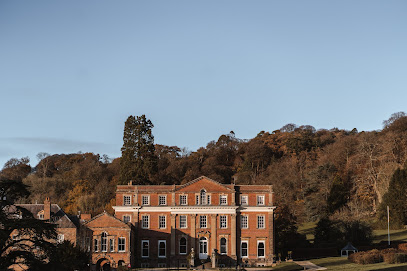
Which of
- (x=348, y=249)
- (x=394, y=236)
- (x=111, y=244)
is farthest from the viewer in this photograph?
(x=394, y=236)

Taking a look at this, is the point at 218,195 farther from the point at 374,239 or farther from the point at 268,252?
the point at 374,239

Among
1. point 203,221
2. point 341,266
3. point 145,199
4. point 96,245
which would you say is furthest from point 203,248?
point 341,266

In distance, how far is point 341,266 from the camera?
164 feet

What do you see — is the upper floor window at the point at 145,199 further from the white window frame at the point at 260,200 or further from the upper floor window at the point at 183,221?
the white window frame at the point at 260,200

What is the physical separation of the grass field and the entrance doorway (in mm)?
8436

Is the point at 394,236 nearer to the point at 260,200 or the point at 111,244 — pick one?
the point at 260,200

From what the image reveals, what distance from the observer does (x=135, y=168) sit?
7069 centimetres

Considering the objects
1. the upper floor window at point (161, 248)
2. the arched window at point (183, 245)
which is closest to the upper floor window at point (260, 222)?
the arched window at point (183, 245)

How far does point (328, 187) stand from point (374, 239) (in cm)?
1865

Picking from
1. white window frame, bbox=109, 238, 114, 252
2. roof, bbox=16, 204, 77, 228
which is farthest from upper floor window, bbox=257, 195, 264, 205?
roof, bbox=16, 204, 77, 228

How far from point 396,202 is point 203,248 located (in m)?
26.1

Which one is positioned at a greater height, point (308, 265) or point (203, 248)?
point (203, 248)

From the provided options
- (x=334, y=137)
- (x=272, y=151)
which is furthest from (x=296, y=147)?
(x=334, y=137)

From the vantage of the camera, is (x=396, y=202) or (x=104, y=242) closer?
(x=104, y=242)
